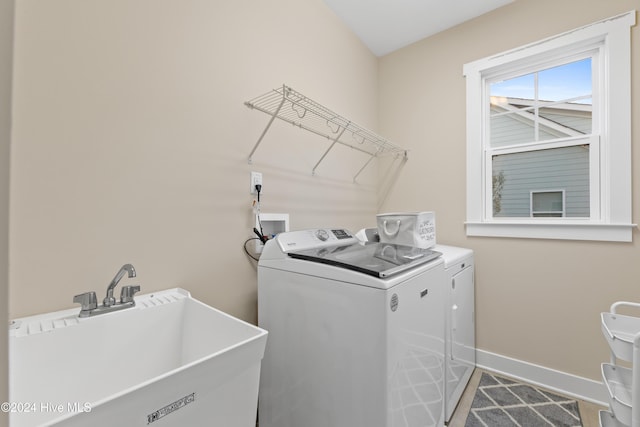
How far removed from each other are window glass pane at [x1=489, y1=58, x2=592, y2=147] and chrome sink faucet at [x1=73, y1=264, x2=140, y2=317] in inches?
105

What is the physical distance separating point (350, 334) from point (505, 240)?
175 cm

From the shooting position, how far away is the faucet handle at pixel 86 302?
860mm

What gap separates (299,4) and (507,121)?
1.90 metres

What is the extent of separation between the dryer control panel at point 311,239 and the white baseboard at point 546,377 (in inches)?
63.4

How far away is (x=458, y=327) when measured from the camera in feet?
5.82

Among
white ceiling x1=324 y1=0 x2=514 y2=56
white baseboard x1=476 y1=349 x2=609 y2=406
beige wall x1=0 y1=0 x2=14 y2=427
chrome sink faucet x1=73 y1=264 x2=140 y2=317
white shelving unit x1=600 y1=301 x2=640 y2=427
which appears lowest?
white baseboard x1=476 y1=349 x2=609 y2=406

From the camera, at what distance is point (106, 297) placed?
0.93 meters

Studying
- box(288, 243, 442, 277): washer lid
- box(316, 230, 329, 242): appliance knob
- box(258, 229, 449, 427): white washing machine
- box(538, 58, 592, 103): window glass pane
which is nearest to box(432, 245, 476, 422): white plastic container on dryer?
box(258, 229, 449, 427): white washing machine

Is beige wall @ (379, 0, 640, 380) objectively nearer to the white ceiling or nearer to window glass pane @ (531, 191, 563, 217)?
the white ceiling

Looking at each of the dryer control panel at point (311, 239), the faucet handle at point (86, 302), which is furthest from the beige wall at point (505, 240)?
the faucet handle at point (86, 302)

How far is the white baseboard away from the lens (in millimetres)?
1774

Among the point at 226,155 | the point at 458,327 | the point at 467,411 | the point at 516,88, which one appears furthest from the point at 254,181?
the point at 516,88

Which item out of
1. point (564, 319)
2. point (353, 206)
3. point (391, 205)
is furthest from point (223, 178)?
point (564, 319)

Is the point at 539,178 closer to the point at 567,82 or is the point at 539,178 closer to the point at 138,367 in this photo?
the point at 567,82
